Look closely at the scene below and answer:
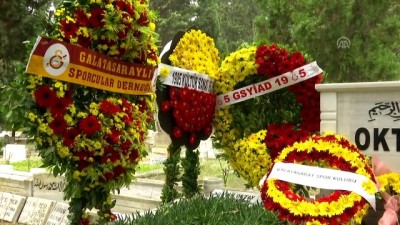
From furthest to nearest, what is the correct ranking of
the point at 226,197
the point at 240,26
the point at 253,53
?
the point at 240,26 → the point at 253,53 → the point at 226,197

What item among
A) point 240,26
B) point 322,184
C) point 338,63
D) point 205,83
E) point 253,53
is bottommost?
point 322,184

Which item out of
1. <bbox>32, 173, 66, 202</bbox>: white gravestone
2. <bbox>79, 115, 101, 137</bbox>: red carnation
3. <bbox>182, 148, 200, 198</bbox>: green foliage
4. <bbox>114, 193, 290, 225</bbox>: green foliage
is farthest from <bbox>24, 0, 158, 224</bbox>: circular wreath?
<bbox>32, 173, 66, 202</bbox>: white gravestone

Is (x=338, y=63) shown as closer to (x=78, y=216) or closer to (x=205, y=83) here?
(x=205, y=83)

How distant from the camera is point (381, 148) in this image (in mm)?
4199

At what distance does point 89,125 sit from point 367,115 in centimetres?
234

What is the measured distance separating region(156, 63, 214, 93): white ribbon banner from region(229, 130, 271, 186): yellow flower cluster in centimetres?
73

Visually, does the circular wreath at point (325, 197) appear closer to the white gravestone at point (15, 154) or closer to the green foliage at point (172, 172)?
the green foliage at point (172, 172)

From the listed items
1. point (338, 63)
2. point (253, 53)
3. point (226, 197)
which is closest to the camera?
point (226, 197)

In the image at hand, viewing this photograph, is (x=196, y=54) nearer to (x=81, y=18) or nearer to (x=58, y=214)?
(x=81, y=18)

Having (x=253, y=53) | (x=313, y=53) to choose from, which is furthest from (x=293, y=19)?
(x=253, y=53)

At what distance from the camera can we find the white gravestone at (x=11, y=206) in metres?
6.67

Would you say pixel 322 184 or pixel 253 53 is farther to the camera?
pixel 253 53

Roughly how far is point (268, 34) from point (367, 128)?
6.66 m

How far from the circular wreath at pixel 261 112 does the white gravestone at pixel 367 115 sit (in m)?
0.70
